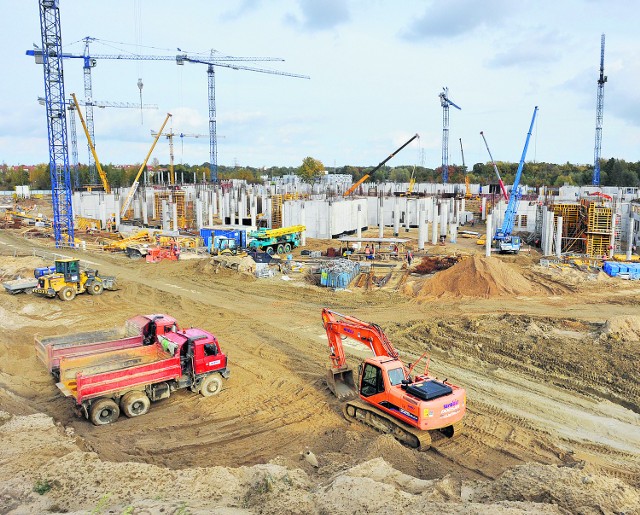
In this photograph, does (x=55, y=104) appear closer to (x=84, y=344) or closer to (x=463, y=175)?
(x=84, y=344)

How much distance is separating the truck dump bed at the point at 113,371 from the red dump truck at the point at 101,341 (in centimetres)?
39

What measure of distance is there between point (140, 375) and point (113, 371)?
57cm

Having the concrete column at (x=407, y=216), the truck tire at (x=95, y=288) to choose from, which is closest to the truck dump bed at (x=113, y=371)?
the truck tire at (x=95, y=288)

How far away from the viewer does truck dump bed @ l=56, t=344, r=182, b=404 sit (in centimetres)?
1148

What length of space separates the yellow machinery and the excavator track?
15717 millimetres

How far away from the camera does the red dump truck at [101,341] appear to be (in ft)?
43.6

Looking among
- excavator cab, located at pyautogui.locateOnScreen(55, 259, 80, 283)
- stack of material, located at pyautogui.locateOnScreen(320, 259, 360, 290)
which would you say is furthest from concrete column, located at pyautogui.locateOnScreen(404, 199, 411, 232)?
excavator cab, located at pyautogui.locateOnScreen(55, 259, 80, 283)

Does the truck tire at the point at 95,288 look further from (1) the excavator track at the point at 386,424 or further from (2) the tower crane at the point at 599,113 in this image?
(2) the tower crane at the point at 599,113

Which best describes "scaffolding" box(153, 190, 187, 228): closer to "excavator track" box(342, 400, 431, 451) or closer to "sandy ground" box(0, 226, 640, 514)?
"sandy ground" box(0, 226, 640, 514)

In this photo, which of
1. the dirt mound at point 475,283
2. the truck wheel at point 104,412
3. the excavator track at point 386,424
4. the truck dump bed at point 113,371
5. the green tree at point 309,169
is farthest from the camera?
the green tree at point 309,169

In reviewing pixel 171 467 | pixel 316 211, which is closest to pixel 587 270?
pixel 316 211

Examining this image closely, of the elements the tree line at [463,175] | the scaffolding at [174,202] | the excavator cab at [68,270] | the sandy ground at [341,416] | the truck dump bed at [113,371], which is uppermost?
the tree line at [463,175]

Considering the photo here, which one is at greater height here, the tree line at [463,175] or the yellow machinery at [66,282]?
the tree line at [463,175]

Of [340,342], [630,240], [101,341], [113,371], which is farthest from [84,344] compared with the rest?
[630,240]
